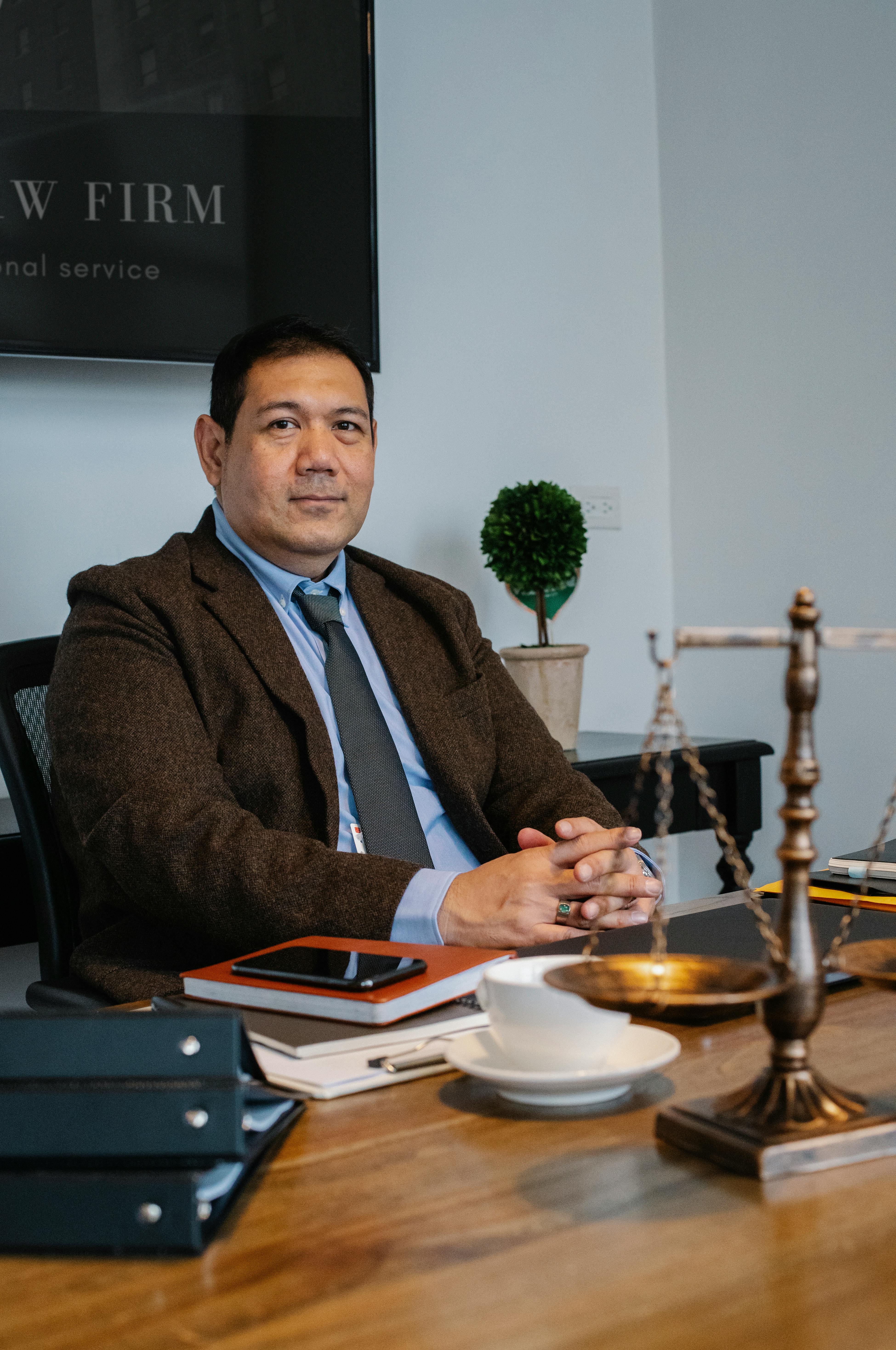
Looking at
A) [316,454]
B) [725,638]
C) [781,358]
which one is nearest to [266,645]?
[316,454]

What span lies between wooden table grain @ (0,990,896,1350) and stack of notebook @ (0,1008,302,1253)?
15 mm

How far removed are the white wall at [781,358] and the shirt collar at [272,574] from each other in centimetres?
113

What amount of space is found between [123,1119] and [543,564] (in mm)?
1935

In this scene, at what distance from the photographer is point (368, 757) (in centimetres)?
158

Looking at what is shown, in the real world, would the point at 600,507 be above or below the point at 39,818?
above

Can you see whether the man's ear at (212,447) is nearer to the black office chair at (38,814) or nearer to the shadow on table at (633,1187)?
the black office chair at (38,814)

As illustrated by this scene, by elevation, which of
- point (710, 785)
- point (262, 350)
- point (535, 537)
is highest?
point (262, 350)

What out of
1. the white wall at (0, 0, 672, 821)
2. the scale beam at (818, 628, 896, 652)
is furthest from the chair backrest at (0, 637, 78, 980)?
the scale beam at (818, 628, 896, 652)

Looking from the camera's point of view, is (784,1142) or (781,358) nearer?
(784,1142)

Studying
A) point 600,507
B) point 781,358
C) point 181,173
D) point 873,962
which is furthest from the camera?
point 600,507

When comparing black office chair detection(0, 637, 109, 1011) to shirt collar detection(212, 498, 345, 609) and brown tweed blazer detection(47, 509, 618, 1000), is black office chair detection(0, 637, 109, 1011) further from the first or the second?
shirt collar detection(212, 498, 345, 609)

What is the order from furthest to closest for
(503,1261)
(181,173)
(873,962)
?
(181,173), (873,962), (503,1261)

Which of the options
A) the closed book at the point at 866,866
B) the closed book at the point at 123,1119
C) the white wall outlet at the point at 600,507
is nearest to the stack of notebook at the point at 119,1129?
the closed book at the point at 123,1119

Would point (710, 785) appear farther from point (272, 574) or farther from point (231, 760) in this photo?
point (231, 760)
